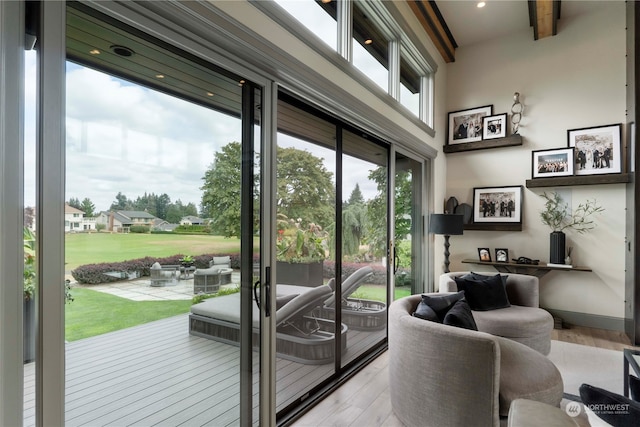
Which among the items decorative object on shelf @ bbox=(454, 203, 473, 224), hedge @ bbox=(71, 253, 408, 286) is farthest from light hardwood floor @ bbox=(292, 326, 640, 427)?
decorative object on shelf @ bbox=(454, 203, 473, 224)

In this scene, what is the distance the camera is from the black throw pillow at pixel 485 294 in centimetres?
344

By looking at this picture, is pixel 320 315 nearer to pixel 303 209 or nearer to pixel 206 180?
pixel 303 209

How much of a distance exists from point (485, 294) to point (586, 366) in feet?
3.52

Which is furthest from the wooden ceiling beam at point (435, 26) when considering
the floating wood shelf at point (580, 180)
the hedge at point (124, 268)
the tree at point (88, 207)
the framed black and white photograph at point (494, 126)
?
the tree at point (88, 207)

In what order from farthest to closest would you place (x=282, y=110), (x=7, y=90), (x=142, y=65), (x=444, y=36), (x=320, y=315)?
(x=444, y=36) < (x=320, y=315) < (x=282, y=110) < (x=142, y=65) < (x=7, y=90)

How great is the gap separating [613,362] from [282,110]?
3969mm

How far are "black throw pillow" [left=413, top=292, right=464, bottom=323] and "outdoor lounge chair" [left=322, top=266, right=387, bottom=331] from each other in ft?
2.32

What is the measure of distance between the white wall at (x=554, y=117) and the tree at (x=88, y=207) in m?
5.23

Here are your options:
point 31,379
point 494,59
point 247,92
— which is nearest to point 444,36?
point 494,59

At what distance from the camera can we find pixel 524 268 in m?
4.76

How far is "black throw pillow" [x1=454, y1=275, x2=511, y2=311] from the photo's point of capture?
344 cm

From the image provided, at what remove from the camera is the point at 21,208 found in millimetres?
1087

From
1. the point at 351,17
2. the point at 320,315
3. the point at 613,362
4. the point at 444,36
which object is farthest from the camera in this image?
the point at 444,36

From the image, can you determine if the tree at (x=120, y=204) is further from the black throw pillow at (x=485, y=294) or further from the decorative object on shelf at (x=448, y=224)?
the decorative object on shelf at (x=448, y=224)
